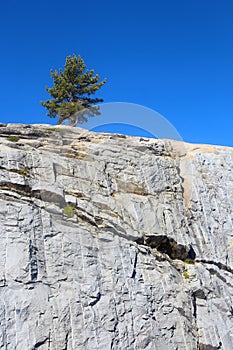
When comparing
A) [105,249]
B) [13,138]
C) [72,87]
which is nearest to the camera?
[105,249]

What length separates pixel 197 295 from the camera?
58.5ft

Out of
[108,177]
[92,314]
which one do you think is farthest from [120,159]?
[92,314]

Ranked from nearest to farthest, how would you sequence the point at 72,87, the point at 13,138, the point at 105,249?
the point at 105,249, the point at 13,138, the point at 72,87

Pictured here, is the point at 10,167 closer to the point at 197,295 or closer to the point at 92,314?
the point at 92,314

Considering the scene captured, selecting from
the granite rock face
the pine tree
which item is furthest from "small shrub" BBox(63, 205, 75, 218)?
the pine tree

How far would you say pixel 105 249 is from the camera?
1648cm

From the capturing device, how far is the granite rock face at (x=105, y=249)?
45.0 ft

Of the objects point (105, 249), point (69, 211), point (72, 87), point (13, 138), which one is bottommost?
point (105, 249)

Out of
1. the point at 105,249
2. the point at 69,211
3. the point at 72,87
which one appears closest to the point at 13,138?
the point at 69,211

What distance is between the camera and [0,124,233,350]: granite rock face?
13.7m

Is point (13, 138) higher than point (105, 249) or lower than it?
higher

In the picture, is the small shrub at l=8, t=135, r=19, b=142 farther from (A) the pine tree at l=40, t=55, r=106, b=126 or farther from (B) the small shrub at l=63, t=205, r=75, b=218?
(A) the pine tree at l=40, t=55, r=106, b=126

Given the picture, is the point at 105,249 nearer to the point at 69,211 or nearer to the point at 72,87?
the point at 69,211

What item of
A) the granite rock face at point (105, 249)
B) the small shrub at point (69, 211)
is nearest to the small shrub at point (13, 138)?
the granite rock face at point (105, 249)
